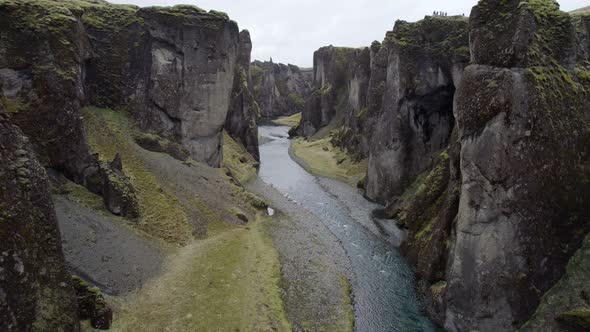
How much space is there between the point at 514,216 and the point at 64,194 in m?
31.4

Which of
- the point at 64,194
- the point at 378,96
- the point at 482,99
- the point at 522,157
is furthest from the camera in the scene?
the point at 378,96

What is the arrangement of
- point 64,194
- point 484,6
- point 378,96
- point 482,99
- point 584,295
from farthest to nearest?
point 378,96 → point 64,194 → point 484,6 → point 482,99 → point 584,295

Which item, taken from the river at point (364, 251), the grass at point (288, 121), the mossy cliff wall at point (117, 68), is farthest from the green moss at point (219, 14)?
the grass at point (288, 121)

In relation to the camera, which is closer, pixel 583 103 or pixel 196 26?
pixel 583 103

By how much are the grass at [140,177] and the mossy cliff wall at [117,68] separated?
277 cm

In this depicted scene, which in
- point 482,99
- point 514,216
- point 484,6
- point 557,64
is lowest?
point 514,216

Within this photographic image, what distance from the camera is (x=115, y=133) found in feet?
156

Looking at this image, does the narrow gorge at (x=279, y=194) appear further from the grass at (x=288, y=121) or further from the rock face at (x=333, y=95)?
the grass at (x=288, y=121)

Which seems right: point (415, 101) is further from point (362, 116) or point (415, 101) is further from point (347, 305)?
point (347, 305)

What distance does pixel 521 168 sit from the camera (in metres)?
25.4

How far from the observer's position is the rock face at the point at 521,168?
25250 mm

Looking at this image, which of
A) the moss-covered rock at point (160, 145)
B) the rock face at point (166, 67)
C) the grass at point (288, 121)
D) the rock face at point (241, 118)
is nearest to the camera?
the moss-covered rock at point (160, 145)

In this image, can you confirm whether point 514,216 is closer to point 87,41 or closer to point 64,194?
point 64,194

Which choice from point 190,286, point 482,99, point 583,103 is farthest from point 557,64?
point 190,286
